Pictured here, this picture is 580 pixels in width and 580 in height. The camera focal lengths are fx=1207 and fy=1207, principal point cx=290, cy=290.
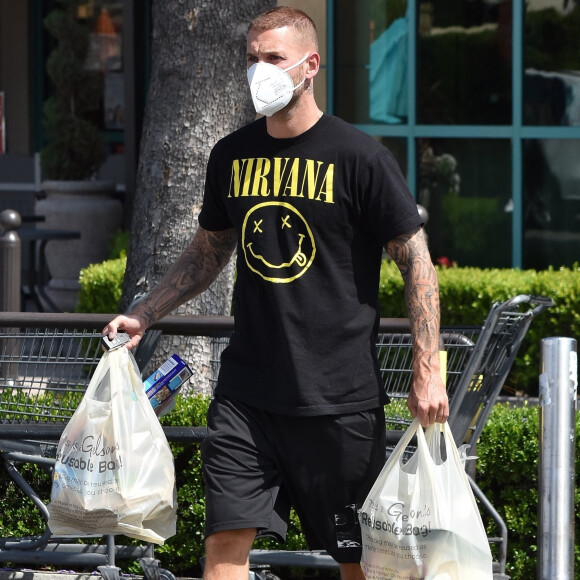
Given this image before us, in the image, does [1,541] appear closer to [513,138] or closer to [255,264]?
[255,264]

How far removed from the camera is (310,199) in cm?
330

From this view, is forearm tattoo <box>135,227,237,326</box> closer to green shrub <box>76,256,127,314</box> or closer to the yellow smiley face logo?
the yellow smiley face logo

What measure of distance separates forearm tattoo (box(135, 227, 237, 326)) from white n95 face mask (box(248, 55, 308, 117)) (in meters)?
0.53

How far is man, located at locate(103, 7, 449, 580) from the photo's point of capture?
3.30 m

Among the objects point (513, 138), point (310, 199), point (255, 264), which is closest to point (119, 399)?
point (255, 264)

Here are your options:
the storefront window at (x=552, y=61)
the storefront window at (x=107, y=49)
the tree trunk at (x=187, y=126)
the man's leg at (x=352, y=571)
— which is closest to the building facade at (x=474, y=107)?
the storefront window at (x=552, y=61)

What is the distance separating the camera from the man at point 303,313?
10.8 feet

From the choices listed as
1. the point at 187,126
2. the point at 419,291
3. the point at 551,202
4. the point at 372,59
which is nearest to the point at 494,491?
the point at 419,291

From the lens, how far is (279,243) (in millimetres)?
3338

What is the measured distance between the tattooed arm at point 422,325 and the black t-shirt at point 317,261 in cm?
7

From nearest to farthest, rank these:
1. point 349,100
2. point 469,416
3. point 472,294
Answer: point 469,416
point 472,294
point 349,100

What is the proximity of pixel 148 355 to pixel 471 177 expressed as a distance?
16.6 ft

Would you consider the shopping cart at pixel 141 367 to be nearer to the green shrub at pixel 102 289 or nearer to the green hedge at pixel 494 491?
the green hedge at pixel 494 491

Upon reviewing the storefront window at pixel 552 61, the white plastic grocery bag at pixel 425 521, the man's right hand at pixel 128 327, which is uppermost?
the storefront window at pixel 552 61
